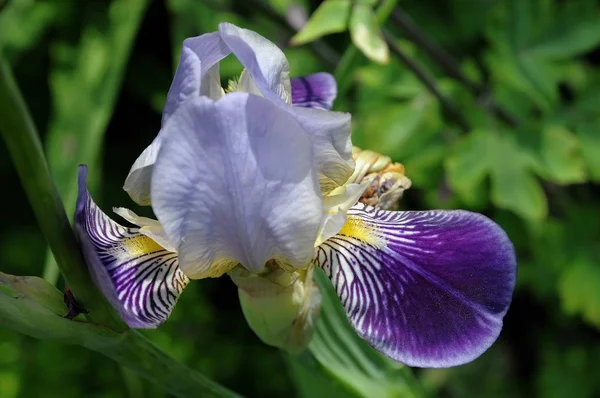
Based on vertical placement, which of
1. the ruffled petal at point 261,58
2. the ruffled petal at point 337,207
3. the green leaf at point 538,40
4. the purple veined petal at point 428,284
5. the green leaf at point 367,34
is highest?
the ruffled petal at point 261,58

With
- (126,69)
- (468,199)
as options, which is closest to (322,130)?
(468,199)

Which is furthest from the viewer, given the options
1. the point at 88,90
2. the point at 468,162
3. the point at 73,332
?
the point at 88,90

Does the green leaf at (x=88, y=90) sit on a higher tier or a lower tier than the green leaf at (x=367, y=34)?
lower

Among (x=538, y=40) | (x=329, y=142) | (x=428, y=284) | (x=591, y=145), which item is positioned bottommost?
(x=591, y=145)

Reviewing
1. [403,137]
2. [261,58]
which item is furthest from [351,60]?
[261,58]

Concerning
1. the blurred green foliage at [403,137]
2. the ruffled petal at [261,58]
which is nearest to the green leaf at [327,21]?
the blurred green foliage at [403,137]

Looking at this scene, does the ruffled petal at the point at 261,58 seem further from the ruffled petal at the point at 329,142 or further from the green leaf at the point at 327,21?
the green leaf at the point at 327,21

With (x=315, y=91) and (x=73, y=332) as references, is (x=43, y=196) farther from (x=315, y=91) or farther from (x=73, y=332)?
(x=315, y=91)
